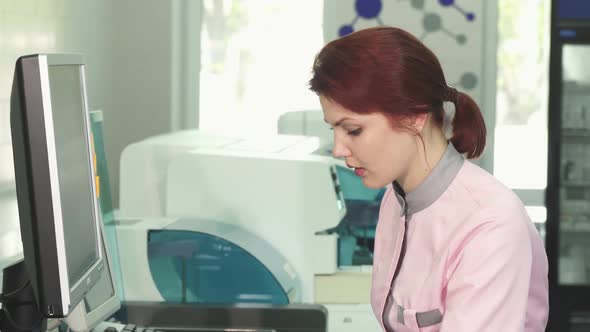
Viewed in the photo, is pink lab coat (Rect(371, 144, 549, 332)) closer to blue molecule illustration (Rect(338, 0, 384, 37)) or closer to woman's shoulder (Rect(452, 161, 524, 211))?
woman's shoulder (Rect(452, 161, 524, 211))

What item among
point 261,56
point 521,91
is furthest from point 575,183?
point 261,56

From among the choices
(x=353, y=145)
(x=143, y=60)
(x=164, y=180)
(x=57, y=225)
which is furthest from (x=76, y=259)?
(x=143, y=60)

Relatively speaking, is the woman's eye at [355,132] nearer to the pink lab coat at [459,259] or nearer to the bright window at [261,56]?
the pink lab coat at [459,259]

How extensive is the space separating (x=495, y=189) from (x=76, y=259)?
2.25 feet

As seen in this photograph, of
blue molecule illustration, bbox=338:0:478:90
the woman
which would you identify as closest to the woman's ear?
the woman

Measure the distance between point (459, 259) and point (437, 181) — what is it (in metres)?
0.16

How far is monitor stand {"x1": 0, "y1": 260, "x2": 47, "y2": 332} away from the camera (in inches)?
63.3

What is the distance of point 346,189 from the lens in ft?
11.4

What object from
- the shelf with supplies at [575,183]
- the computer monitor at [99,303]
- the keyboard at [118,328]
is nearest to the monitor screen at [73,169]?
the computer monitor at [99,303]

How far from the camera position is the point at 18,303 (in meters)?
1.62

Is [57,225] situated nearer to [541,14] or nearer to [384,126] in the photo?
[384,126]

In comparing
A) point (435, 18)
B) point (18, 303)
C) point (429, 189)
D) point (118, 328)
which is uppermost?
point (435, 18)

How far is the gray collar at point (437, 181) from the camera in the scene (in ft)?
5.57

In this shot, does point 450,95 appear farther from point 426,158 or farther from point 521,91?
point 521,91
